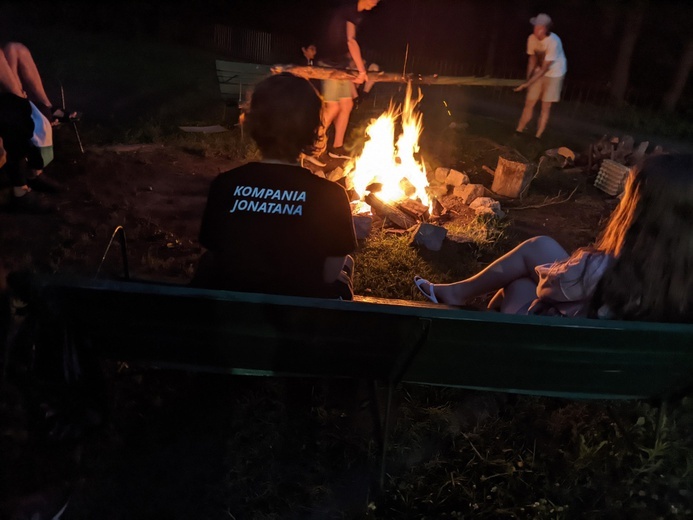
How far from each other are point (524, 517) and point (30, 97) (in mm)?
5698

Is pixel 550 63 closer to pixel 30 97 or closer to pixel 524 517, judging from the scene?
pixel 30 97

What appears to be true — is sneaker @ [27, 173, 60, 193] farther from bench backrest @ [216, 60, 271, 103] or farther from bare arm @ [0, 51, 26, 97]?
bench backrest @ [216, 60, 271, 103]

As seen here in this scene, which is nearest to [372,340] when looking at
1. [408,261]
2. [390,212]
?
[408,261]

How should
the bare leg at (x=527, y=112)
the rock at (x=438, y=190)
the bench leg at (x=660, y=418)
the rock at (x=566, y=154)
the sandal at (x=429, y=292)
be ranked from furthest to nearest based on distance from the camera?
the bare leg at (x=527, y=112)
the rock at (x=566, y=154)
the rock at (x=438, y=190)
the sandal at (x=429, y=292)
the bench leg at (x=660, y=418)

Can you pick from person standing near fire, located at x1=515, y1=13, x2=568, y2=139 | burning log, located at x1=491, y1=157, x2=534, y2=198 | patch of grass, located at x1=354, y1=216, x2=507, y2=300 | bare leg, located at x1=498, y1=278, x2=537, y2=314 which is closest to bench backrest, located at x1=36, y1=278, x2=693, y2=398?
bare leg, located at x1=498, y1=278, x2=537, y2=314

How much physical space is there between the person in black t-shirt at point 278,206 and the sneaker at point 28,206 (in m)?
3.66

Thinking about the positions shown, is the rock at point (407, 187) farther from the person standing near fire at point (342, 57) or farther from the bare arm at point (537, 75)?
the bare arm at point (537, 75)

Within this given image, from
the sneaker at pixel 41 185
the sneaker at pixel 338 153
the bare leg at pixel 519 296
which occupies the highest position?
the bare leg at pixel 519 296

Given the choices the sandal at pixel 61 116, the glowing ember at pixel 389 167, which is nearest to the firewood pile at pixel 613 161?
the glowing ember at pixel 389 167

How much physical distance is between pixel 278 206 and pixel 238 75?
6.43 m

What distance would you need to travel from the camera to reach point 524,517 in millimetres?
2736

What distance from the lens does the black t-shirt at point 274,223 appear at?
2.44 metres

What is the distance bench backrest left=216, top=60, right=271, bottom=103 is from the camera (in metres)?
8.18

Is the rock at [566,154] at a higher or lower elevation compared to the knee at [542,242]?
lower
